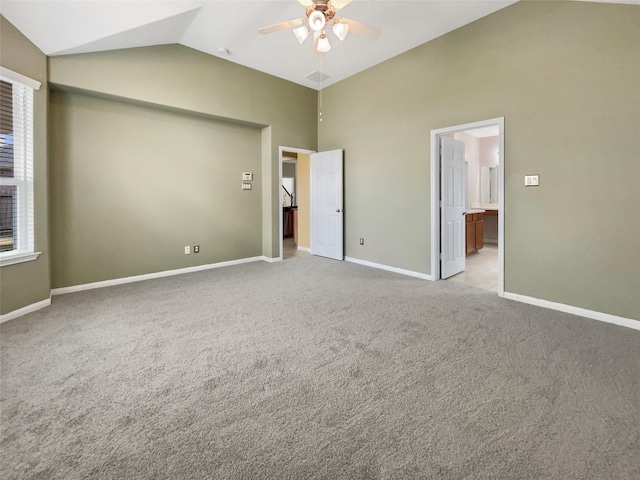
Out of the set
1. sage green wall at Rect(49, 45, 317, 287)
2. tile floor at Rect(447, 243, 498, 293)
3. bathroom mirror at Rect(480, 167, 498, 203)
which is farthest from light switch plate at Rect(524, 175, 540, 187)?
bathroom mirror at Rect(480, 167, 498, 203)

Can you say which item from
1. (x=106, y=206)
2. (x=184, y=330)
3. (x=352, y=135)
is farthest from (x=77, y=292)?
A: (x=352, y=135)

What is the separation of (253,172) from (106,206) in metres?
2.31

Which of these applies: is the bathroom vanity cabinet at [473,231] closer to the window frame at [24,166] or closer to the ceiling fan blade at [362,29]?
the ceiling fan blade at [362,29]

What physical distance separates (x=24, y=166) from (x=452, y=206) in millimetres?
5087

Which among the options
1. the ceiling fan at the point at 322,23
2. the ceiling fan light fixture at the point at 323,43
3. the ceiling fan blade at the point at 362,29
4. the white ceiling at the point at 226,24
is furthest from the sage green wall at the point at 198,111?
the ceiling fan blade at the point at 362,29

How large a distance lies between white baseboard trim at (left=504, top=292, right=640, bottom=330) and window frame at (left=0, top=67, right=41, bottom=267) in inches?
202

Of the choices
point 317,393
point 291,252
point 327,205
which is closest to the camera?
point 317,393

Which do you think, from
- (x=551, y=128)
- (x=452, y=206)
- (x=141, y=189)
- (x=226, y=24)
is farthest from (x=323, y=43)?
(x=141, y=189)

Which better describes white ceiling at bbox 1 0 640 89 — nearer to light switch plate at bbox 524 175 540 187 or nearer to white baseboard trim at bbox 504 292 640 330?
light switch plate at bbox 524 175 540 187

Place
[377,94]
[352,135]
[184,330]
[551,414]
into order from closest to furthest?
[551,414] → [184,330] → [377,94] → [352,135]

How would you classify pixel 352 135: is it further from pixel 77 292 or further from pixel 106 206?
pixel 77 292

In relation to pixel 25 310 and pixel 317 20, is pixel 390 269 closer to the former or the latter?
pixel 317 20

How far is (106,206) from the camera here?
398 cm

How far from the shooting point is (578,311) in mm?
3029
